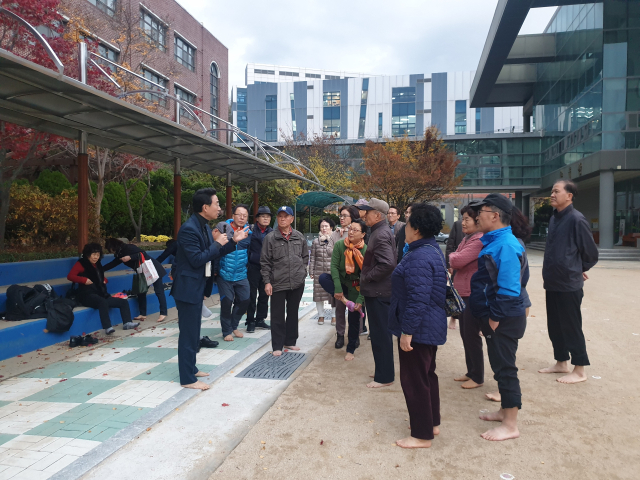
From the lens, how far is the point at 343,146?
3809 cm

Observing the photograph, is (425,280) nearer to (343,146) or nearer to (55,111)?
(55,111)

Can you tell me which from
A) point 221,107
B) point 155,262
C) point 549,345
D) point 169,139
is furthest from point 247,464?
point 221,107

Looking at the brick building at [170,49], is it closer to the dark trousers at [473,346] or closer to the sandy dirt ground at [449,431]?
the sandy dirt ground at [449,431]

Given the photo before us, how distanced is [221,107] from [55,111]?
2913 centimetres

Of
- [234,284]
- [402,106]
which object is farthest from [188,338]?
[402,106]

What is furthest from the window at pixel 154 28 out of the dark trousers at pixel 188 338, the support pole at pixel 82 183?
the dark trousers at pixel 188 338

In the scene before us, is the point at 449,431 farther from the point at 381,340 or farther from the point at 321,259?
the point at 321,259

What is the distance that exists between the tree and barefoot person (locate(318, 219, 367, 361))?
1817 centimetres

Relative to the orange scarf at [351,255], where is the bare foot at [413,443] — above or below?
below

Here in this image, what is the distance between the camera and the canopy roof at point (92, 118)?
5406 mm

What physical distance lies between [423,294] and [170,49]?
27733mm

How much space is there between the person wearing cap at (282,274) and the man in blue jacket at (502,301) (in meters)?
2.75

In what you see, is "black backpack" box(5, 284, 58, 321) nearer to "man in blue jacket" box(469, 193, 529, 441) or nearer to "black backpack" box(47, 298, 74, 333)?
"black backpack" box(47, 298, 74, 333)

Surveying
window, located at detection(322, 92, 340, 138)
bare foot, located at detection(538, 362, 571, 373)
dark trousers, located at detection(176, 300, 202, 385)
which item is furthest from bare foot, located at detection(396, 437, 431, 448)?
window, located at detection(322, 92, 340, 138)
